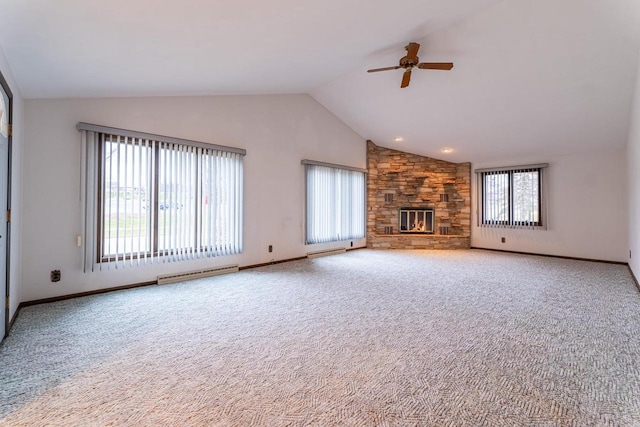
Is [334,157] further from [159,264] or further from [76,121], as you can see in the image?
[76,121]

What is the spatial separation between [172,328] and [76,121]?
101 inches

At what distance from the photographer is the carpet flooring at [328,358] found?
1.47 meters

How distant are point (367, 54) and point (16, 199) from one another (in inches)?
160

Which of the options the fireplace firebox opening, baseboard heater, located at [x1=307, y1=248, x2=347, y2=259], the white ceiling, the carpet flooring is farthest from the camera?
the fireplace firebox opening

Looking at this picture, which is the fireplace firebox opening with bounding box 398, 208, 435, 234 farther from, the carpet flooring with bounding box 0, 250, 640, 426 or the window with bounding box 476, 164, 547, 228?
the carpet flooring with bounding box 0, 250, 640, 426

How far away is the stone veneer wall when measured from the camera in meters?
7.25

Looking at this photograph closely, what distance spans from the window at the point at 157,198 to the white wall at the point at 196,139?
0.14m

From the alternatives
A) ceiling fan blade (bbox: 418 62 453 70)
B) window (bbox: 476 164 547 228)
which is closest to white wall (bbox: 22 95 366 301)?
ceiling fan blade (bbox: 418 62 453 70)

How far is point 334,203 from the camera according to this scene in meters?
6.41

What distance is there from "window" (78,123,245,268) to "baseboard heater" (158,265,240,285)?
213 mm

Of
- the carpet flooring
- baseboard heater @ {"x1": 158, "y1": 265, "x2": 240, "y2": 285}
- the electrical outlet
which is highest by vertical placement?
the electrical outlet

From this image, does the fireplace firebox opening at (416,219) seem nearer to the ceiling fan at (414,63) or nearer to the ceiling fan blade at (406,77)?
the ceiling fan blade at (406,77)

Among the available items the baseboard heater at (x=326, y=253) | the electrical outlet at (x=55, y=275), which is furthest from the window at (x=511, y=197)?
the electrical outlet at (x=55, y=275)

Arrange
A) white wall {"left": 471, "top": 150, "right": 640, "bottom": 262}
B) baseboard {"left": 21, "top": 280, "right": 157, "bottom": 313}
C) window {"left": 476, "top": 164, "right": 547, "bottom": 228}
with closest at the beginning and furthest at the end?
baseboard {"left": 21, "top": 280, "right": 157, "bottom": 313} < white wall {"left": 471, "top": 150, "right": 640, "bottom": 262} < window {"left": 476, "top": 164, "right": 547, "bottom": 228}
